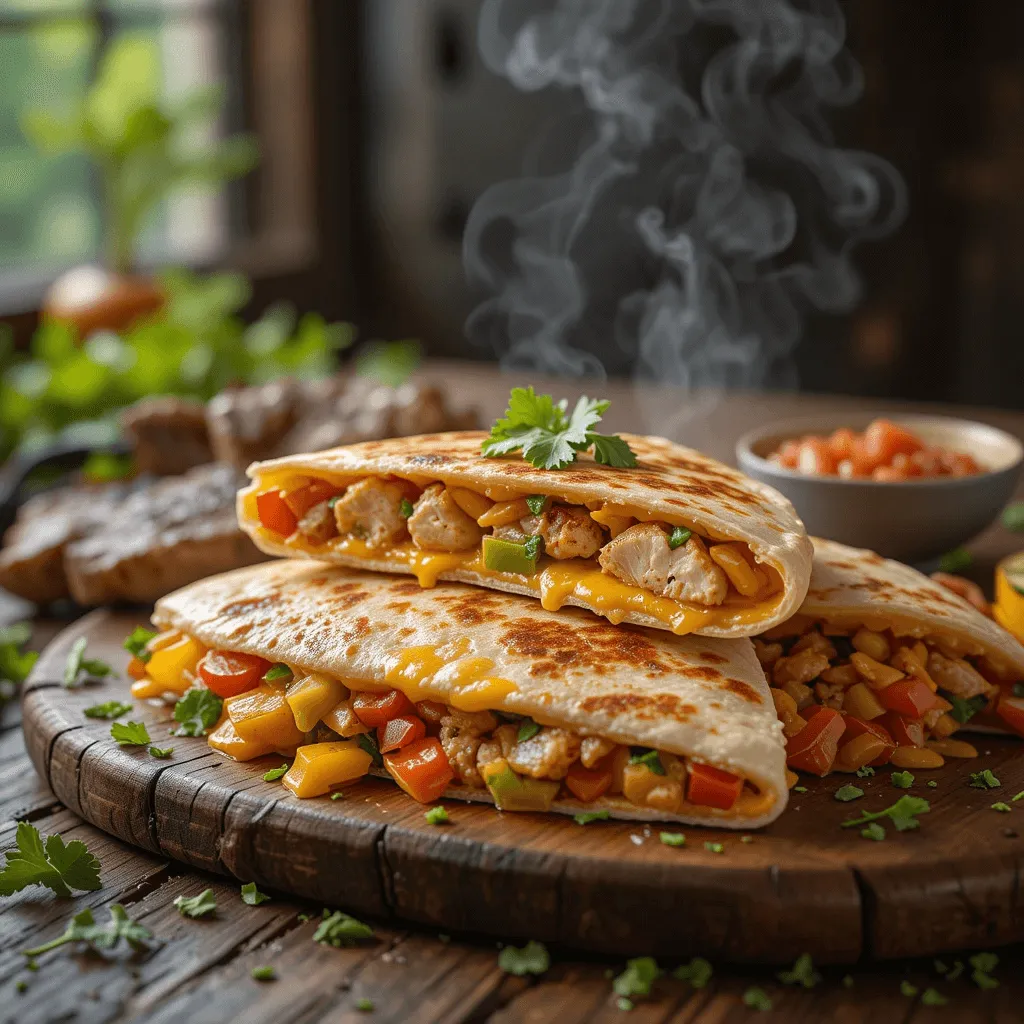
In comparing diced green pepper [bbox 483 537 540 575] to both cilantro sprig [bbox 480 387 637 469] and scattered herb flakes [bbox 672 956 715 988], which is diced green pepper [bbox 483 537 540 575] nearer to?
cilantro sprig [bbox 480 387 637 469]

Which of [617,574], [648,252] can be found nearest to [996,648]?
[617,574]

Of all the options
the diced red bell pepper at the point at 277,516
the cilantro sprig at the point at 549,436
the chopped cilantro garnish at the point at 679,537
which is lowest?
the diced red bell pepper at the point at 277,516

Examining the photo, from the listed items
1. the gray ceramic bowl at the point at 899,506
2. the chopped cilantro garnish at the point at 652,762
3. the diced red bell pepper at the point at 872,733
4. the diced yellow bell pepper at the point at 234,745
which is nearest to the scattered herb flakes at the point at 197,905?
the diced yellow bell pepper at the point at 234,745

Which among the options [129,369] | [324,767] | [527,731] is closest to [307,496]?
[324,767]

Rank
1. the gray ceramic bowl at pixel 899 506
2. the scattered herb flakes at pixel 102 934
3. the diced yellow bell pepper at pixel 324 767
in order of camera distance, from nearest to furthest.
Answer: the scattered herb flakes at pixel 102 934 < the diced yellow bell pepper at pixel 324 767 < the gray ceramic bowl at pixel 899 506

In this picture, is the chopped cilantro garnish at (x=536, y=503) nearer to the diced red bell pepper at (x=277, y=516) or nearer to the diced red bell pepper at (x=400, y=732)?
the diced red bell pepper at (x=400, y=732)

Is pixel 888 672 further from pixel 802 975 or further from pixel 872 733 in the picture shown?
pixel 802 975
